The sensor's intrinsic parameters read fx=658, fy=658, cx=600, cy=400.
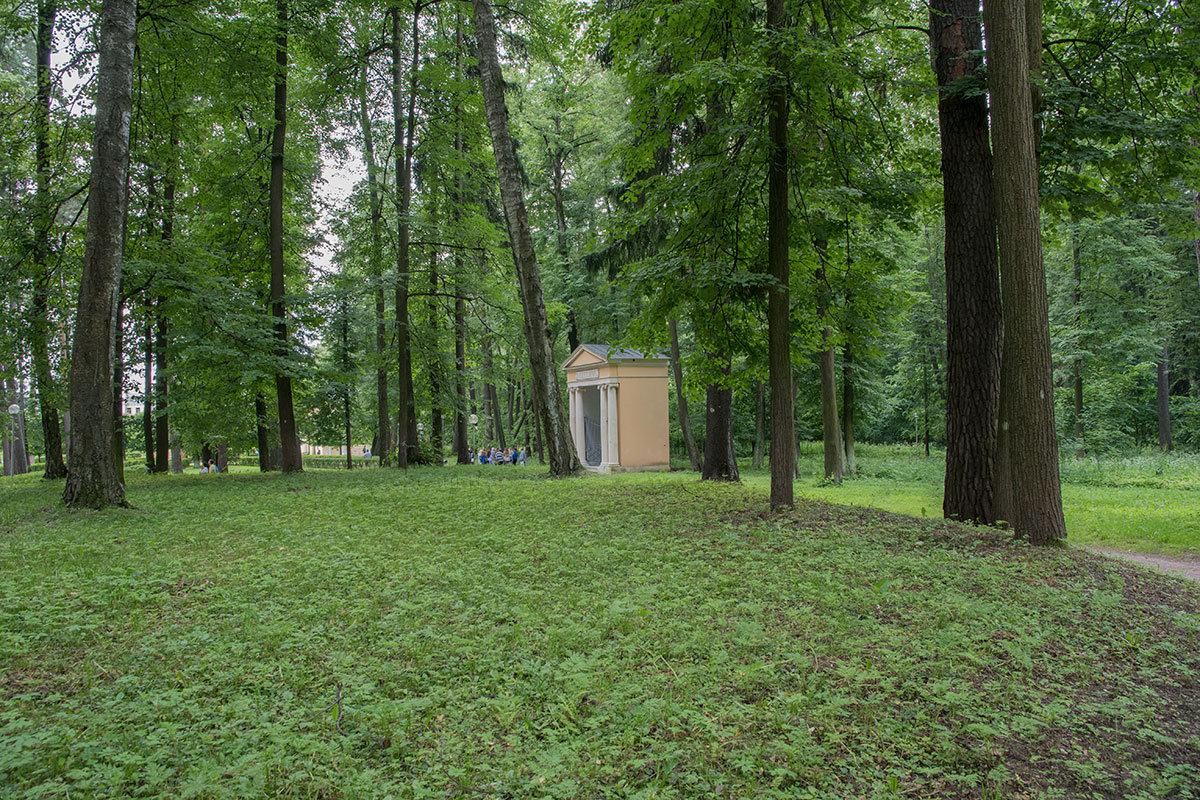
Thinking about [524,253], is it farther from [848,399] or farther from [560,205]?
[560,205]

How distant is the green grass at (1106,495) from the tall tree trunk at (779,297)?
5.99ft

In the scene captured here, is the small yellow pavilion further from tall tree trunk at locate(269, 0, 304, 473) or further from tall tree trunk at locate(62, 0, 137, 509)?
tall tree trunk at locate(62, 0, 137, 509)

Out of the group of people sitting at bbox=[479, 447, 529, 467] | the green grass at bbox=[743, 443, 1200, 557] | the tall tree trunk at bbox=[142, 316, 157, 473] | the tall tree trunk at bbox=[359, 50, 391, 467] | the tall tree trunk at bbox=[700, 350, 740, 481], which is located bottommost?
the green grass at bbox=[743, 443, 1200, 557]

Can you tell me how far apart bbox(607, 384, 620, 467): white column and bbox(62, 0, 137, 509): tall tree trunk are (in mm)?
13473

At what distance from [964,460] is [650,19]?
5518 millimetres

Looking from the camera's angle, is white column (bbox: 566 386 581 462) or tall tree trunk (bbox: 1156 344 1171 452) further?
tall tree trunk (bbox: 1156 344 1171 452)

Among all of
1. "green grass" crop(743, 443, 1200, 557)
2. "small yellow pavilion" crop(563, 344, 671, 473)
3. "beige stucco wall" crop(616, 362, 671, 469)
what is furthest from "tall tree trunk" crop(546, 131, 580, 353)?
"green grass" crop(743, 443, 1200, 557)

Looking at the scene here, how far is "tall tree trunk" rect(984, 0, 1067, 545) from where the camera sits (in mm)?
5332

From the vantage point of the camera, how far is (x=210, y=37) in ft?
34.9

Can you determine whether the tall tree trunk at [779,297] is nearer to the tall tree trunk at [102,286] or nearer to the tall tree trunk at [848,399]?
the tall tree trunk at [102,286]

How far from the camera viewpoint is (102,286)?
7258mm

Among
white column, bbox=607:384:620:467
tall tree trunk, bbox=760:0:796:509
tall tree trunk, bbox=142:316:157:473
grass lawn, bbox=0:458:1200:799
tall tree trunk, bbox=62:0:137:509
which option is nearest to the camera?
grass lawn, bbox=0:458:1200:799

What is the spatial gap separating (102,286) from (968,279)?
929cm

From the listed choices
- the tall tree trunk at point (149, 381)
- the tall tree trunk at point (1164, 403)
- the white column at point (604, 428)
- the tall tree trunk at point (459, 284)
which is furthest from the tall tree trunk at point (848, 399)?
the tall tree trunk at point (149, 381)
